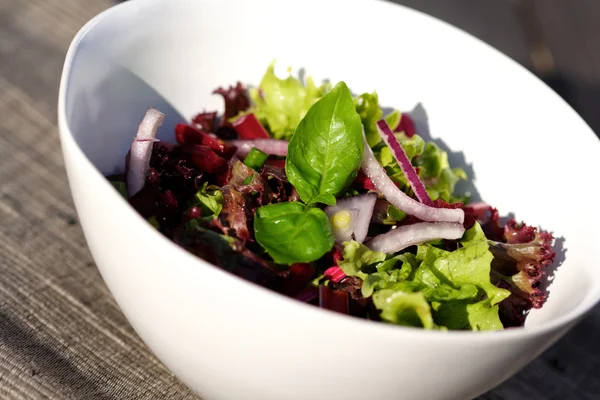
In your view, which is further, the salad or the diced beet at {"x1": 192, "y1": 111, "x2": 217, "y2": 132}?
the diced beet at {"x1": 192, "y1": 111, "x2": 217, "y2": 132}

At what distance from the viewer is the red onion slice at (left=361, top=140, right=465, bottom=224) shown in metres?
1.51

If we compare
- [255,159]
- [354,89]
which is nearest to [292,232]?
[255,159]

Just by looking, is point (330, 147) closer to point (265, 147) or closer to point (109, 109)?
point (265, 147)

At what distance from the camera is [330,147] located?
58.1 inches

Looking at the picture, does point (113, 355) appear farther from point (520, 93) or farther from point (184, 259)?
point (520, 93)

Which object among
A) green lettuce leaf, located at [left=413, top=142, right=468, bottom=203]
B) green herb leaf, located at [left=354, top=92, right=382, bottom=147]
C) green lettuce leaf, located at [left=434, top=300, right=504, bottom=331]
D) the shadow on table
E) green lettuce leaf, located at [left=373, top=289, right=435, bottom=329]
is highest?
green herb leaf, located at [left=354, top=92, right=382, bottom=147]

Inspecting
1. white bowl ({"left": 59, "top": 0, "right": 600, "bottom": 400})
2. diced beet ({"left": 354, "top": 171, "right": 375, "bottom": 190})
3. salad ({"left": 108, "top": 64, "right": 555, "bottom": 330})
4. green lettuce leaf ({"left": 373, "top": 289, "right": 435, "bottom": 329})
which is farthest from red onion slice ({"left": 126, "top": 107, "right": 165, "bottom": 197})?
green lettuce leaf ({"left": 373, "top": 289, "right": 435, "bottom": 329})

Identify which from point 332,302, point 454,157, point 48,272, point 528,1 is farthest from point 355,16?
point 528,1

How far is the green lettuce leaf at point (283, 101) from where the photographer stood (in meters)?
1.83

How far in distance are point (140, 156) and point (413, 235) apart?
64 cm

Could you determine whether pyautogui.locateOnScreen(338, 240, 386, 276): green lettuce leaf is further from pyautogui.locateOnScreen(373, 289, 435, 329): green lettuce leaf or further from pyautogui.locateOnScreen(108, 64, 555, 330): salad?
pyautogui.locateOnScreen(373, 289, 435, 329): green lettuce leaf

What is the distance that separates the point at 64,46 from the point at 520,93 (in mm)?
1550

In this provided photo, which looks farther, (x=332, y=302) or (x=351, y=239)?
(x=351, y=239)

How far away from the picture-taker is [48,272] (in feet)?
5.54
